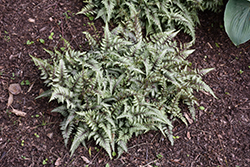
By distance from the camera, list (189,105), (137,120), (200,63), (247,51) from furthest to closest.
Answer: (247,51) < (200,63) < (189,105) < (137,120)

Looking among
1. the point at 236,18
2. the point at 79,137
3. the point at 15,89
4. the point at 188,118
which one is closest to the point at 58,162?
the point at 79,137

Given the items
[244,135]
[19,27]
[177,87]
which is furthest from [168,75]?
[19,27]

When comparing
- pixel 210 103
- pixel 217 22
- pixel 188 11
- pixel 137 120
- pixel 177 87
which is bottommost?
pixel 210 103

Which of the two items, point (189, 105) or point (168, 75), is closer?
point (168, 75)

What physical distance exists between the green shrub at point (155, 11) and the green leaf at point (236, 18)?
1.74 ft

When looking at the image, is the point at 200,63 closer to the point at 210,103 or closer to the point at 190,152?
the point at 210,103

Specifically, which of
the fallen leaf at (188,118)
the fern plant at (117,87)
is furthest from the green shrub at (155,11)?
the fallen leaf at (188,118)

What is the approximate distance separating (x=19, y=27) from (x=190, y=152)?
3.85m

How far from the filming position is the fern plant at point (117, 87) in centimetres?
317

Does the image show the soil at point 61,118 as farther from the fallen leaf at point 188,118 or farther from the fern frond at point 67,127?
the fern frond at point 67,127

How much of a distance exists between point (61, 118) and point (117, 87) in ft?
3.47

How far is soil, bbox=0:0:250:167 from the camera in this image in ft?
10.5

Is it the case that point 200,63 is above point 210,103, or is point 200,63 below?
above

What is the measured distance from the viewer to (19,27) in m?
3.80
